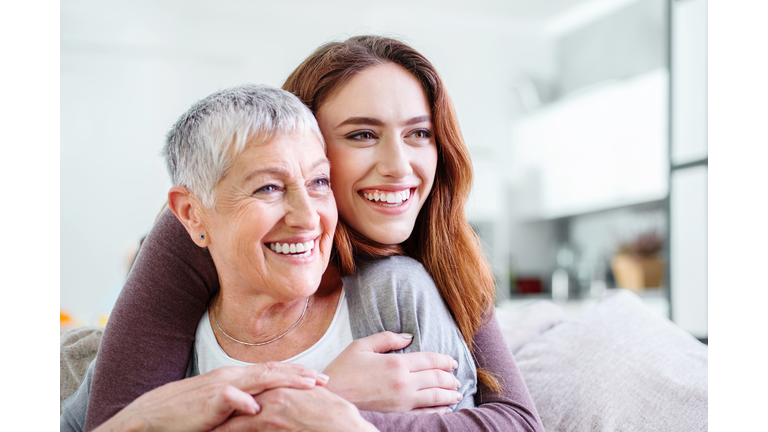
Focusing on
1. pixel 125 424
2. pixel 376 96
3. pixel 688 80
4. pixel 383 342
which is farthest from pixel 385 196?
pixel 688 80

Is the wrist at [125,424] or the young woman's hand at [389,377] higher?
the young woman's hand at [389,377]

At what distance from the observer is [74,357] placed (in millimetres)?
1693

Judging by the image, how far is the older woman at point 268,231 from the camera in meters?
1.08

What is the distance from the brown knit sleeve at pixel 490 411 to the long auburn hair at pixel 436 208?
0.02m

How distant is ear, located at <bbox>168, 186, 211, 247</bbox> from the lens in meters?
1.16

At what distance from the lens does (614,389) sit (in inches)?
56.0

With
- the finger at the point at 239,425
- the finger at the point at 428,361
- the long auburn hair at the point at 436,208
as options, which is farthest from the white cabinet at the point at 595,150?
the finger at the point at 239,425

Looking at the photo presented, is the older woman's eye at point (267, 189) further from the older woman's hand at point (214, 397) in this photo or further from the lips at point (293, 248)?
the older woman's hand at point (214, 397)

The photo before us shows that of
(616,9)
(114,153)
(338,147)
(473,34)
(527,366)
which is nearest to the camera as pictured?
(338,147)

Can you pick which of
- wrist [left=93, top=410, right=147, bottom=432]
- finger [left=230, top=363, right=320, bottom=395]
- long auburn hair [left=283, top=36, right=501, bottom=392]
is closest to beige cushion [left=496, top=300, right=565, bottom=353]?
long auburn hair [left=283, top=36, right=501, bottom=392]
